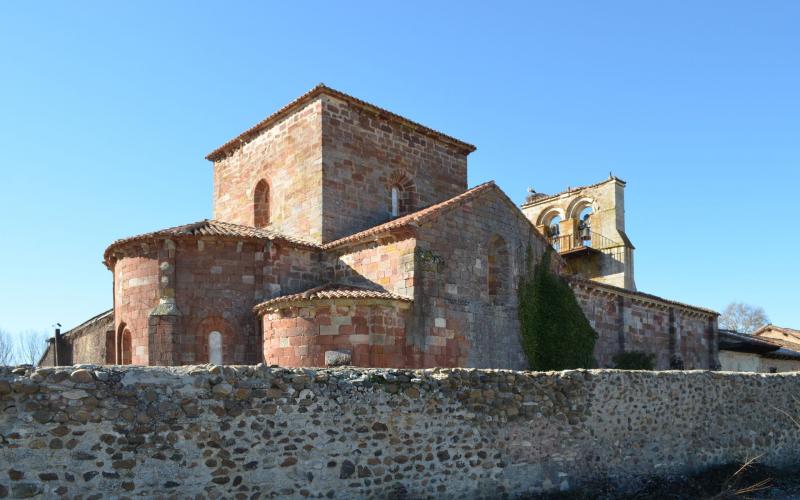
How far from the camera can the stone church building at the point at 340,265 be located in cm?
1473

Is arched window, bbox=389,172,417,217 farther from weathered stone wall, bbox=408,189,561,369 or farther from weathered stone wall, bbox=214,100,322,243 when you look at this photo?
weathered stone wall, bbox=408,189,561,369

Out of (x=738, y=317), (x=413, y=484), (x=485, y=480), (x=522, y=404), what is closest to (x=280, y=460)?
Answer: (x=413, y=484)

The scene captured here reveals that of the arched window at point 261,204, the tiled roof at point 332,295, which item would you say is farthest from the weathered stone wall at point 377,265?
the arched window at point 261,204

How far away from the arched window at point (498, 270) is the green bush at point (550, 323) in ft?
2.00

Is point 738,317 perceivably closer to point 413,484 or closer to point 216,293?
point 216,293

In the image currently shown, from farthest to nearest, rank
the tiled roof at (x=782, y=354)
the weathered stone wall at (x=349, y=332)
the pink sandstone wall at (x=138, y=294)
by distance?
the tiled roof at (x=782, y=354) < the pink sandstone wall at (x=138, y=294) < the weathered stone wall at (x=349, y=332)

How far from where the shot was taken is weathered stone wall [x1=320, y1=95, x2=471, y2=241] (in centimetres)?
1867

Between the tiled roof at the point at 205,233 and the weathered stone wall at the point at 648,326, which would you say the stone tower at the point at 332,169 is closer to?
the tiled roof at the point at 205,233

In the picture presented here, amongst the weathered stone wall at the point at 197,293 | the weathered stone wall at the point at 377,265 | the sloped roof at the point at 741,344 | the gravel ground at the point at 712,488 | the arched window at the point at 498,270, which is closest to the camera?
the gravel ground at the point at 712,488

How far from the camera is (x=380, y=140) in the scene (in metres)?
20.0

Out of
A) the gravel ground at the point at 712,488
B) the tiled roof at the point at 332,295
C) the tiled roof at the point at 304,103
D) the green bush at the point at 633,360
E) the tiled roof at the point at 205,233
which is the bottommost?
the gravel ground at the point at 712,488

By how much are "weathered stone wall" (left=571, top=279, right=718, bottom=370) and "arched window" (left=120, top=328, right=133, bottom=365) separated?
11649 millimetres

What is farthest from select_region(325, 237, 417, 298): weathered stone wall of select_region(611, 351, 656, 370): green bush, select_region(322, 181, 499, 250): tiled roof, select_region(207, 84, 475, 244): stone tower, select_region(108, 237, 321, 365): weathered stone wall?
select_region(611, 351, 656, 370): green bush

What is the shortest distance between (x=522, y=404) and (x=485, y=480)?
116cm
